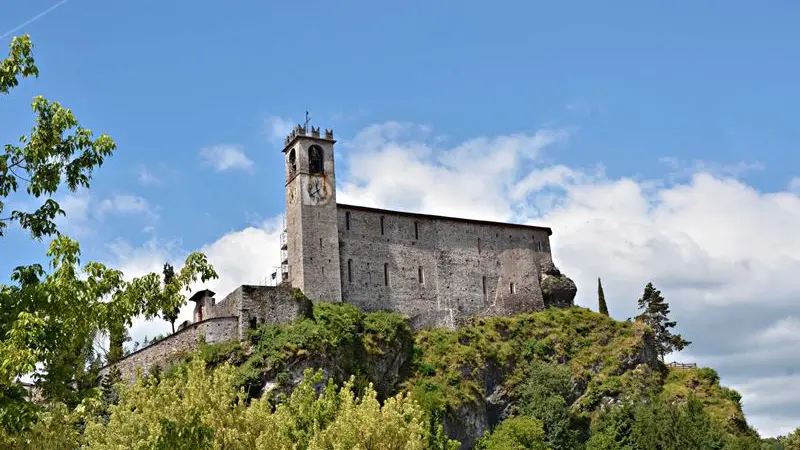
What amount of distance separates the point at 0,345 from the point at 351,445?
13.1 m

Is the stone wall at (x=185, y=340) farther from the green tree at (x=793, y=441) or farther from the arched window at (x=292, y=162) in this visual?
the green tree at (x=793, y=441)

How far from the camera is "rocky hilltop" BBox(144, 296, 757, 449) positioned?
58.7 meters

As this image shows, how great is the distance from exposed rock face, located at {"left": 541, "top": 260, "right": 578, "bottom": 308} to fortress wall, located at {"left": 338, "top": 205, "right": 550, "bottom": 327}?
0.78 meters

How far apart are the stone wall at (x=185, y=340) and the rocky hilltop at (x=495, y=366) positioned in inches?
45.9

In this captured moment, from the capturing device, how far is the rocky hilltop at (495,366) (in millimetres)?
58688

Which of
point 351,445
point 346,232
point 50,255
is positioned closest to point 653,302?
point 346,232

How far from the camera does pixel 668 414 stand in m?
62.7

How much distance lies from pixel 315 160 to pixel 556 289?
74.5 feet

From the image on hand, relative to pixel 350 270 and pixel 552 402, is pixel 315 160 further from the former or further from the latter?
pixel 552 402

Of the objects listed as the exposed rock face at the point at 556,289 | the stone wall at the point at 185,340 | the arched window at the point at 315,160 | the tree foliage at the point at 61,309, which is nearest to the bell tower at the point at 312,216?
the arched window at the point at 315,160

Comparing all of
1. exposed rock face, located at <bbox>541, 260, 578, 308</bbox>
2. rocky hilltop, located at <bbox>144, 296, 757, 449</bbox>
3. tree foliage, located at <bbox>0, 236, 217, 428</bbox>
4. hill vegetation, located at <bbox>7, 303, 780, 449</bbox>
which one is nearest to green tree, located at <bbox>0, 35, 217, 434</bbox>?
tree foliage, located at <bbox>0, 236, 217, 428</bbox>

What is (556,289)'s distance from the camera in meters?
77.5

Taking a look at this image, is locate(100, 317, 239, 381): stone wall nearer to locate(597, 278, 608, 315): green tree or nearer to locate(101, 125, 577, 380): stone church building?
locate(101, 125, 577, 380): stone church building

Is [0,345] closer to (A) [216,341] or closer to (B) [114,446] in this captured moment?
(B) [114,446]
